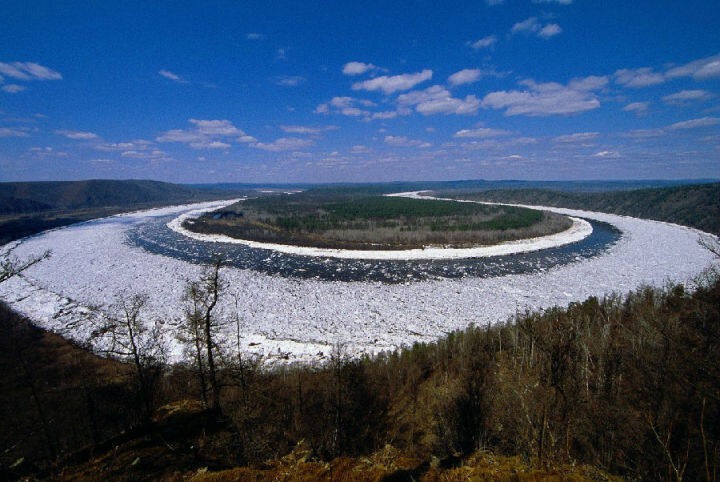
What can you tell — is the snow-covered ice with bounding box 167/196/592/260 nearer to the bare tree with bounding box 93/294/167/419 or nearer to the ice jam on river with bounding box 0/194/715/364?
the ice jam on river with bounding box 0/194/715/364

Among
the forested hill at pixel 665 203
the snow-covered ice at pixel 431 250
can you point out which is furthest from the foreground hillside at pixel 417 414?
the forested hill at pixel 665 203

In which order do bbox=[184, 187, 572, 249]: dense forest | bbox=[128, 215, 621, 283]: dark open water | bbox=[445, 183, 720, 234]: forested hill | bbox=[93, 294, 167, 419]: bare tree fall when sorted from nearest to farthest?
bbox=[93, 294, 167, 419]: bare tree → bbox=[128, 215, 621, 283]: dark open water → bbox=[184, 187, 572, 249]: dense forest → bbox=[445, 183, 720, 234]: forested hill

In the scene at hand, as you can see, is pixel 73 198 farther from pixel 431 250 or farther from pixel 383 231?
pixel 431 250

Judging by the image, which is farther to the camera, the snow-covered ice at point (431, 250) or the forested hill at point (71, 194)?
the forested hill at point (71, 194)

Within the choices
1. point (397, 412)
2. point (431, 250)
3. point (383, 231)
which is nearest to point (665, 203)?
point (431, 250)

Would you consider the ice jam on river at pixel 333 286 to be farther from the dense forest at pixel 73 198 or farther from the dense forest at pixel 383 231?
the dense forest at pixel 73 198

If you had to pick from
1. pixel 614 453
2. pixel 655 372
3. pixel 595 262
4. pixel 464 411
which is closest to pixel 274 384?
pixel 464 411

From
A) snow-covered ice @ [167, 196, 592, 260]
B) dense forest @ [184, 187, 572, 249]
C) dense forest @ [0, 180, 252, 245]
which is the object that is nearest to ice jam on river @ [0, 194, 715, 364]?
snow-covered ice @ [167, 196, 592, 260]
